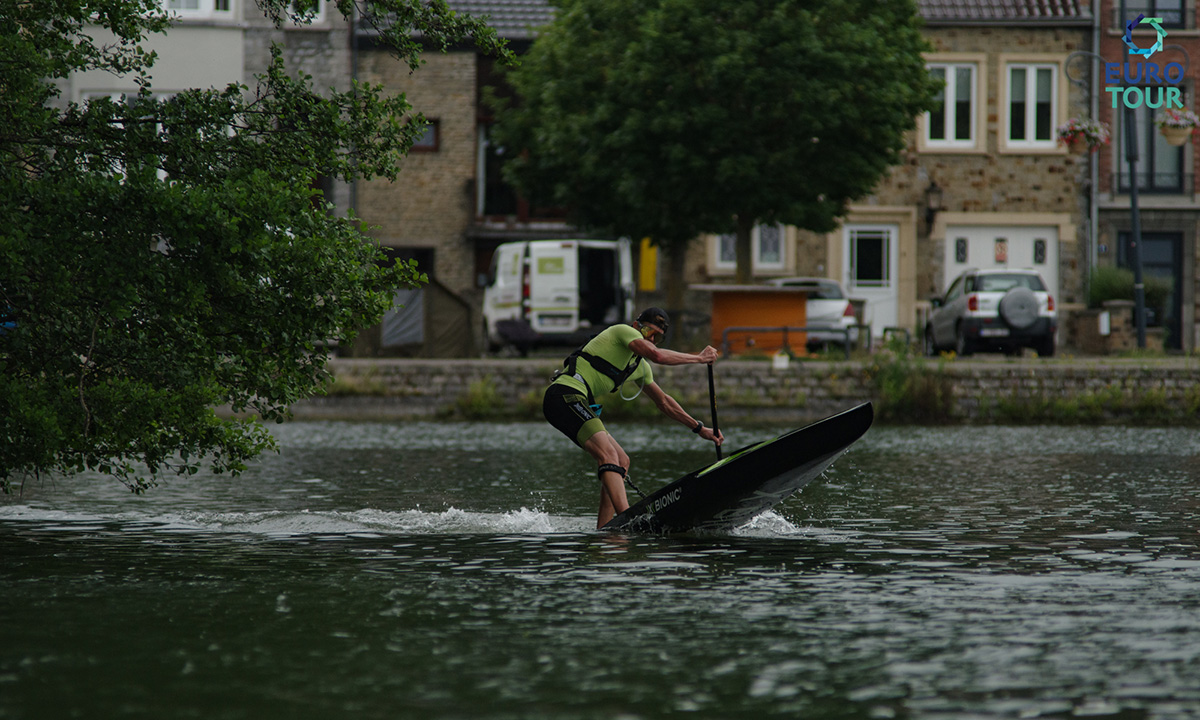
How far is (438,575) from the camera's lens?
9.50m

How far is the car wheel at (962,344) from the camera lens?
3053cm

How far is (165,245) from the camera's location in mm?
11430

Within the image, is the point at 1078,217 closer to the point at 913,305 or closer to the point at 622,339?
the point at 913,305

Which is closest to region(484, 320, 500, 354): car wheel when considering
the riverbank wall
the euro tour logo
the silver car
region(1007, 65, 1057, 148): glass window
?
the silver car

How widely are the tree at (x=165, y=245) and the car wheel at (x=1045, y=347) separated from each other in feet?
65.5

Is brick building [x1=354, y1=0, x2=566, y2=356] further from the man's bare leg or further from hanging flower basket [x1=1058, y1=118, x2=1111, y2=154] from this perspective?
the man's bare leg

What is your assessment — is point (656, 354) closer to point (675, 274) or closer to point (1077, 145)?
point (675, 274)

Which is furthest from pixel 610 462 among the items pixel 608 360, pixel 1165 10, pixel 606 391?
pixel 1165 10

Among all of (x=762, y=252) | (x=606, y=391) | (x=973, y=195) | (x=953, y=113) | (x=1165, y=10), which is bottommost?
(x=606, y=391)

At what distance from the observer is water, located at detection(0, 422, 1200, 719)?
6.07 m

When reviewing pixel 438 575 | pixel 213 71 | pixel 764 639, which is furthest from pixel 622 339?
pixel 213 71

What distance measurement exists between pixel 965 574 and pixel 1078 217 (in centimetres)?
3200

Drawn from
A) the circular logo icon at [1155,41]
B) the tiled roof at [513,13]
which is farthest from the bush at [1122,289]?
the tiled roof at [513,13]

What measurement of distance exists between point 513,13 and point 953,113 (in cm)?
1045
